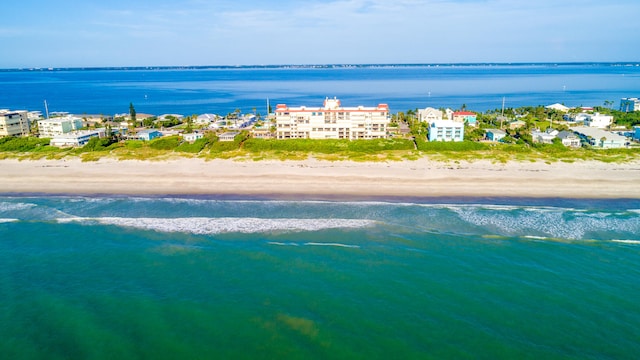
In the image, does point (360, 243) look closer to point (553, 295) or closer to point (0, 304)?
point (553, 295)

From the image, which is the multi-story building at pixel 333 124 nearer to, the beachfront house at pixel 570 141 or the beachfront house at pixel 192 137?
the beachfront house at pixel 192 137

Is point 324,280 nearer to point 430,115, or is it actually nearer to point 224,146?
point 224,146

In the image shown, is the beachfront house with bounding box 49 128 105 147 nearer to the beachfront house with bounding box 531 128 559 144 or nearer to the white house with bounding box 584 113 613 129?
the beachfront house with bounding box 531 128 559 144

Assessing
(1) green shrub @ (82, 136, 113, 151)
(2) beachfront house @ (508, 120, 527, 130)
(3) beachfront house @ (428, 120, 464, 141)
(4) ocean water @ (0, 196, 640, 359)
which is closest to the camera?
(4) ocean water @ (0, 196, 640, 359)

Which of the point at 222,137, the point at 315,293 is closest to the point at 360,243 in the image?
the point at 315,293

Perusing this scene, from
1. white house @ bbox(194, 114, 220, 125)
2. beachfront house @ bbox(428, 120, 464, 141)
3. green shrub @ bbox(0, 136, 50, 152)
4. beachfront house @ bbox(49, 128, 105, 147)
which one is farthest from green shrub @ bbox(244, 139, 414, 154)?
green shrub @ bbox(0, 136, 50, 152)

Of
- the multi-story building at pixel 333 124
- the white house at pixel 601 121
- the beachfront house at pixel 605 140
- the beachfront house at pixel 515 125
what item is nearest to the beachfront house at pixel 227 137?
the multi-story building at pixel 333 124
